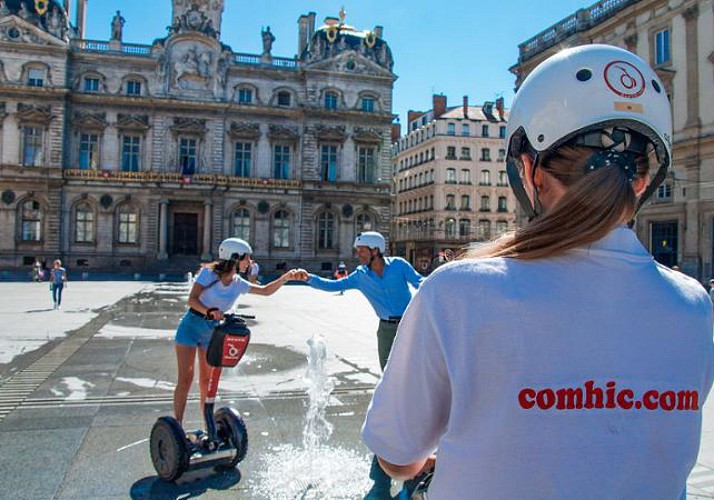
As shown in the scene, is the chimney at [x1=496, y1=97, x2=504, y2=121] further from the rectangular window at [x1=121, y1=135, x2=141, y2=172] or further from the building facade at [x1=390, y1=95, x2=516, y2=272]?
the rectangular window at [x1=121, y1=135, x2=141, y2=172]

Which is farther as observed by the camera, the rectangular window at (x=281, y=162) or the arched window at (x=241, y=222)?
the rectangular window at (x=281, y=162)

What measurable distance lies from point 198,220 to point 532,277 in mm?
44467

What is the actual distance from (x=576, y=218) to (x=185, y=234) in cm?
4473

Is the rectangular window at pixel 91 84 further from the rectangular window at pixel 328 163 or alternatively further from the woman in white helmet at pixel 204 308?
the woman in white helmet at pixel 204 308

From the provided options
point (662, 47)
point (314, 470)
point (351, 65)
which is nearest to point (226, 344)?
point (314, 470)

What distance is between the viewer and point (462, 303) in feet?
3.88

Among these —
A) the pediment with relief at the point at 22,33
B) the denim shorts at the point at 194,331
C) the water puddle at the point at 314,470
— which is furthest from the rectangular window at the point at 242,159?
the denim shorts at the point at 194,331

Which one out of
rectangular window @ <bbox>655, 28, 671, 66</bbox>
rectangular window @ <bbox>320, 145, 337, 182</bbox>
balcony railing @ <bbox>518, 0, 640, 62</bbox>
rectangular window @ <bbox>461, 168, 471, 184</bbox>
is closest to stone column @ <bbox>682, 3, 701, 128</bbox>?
rectangular window @ <bbox>655, 28, 671, 66</bbox>

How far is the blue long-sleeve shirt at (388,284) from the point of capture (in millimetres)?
5695

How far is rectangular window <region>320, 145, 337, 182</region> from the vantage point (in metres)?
45.6

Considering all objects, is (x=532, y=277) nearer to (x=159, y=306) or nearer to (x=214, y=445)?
(x=214, y=445)

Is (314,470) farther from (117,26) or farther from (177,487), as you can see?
(117,26)

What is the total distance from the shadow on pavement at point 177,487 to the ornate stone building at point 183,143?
38.8 metres

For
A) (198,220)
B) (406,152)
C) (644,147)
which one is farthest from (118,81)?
(644,147)
